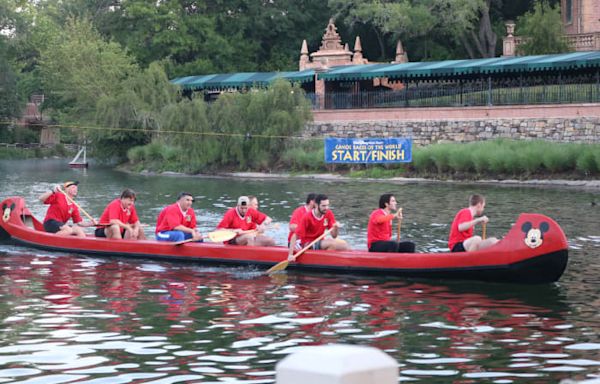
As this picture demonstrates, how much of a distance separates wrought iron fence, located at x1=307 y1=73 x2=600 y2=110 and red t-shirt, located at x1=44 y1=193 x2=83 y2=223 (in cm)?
2774

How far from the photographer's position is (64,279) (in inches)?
680

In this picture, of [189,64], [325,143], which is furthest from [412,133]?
[189,64]

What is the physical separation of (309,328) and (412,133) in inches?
1402

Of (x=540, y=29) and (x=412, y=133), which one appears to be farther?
(x=540, y=29)

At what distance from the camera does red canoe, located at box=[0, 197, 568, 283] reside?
621 inches

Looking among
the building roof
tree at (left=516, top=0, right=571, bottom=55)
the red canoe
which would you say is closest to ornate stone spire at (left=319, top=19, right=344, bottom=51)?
the building roof

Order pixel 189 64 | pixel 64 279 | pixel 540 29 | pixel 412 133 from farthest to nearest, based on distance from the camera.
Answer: pixel 189 64, pixel 540 29, pixel 412 133, pixel 64 279

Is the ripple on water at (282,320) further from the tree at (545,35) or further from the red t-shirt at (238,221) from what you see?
the tree at (545,35)

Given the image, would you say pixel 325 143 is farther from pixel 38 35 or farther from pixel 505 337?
pixel 38 35

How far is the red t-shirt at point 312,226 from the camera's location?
17.6m

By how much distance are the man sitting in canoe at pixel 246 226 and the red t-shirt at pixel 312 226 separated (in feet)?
3.66

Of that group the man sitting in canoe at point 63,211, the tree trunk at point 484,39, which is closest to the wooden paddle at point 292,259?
the man sitting in canoe at point 63,211

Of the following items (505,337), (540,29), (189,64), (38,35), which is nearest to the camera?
(505,337)

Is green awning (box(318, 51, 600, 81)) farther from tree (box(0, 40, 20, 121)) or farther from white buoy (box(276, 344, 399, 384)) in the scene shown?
white buoy (box(276, 344, 399, 384))
